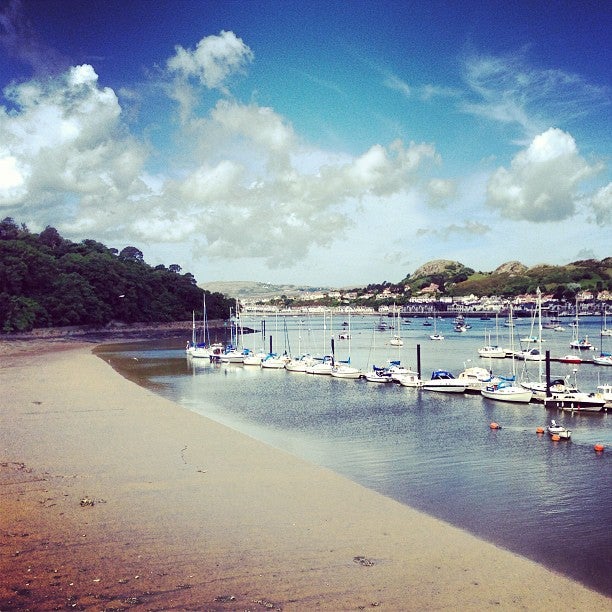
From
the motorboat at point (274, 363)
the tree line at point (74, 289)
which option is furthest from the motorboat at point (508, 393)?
the tree line at point (74, 289)

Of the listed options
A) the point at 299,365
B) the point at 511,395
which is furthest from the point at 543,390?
the point at 299,365

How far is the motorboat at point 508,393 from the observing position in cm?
3675

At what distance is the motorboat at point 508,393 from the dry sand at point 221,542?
2053 cm

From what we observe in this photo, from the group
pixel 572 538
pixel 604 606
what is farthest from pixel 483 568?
pixel 572 538

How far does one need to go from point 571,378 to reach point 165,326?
314 feet

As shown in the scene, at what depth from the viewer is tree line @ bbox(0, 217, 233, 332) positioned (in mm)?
92875

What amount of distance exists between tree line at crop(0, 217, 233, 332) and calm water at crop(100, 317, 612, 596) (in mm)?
52777

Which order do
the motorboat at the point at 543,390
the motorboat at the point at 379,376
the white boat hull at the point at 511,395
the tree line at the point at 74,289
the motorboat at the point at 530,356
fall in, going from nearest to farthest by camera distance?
the motorboat at the point at 543,390 < the white boat hull at the point at 511,395 < the motorboat at the point at 379,376 < the motorboat at the point at 530,356 < the tree line at the point at 74,289

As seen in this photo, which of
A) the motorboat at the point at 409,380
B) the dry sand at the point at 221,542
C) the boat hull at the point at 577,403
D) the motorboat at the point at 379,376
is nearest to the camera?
the dry sand at the point at 221,542

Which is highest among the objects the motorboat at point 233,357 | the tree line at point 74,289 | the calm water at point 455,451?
the tree line at point 74,289

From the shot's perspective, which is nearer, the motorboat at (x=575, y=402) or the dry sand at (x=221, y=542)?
the dry sand at (x=221, y=542)

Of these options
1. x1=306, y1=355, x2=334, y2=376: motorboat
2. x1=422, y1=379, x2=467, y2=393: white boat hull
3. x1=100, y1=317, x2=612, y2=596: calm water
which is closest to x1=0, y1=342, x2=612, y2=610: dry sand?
x1=100, y1=317, x2=612, y2=596: calm water

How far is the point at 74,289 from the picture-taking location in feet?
333

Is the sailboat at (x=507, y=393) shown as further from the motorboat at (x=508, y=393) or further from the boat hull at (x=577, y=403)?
the boat hull at (x=577, y=403)
